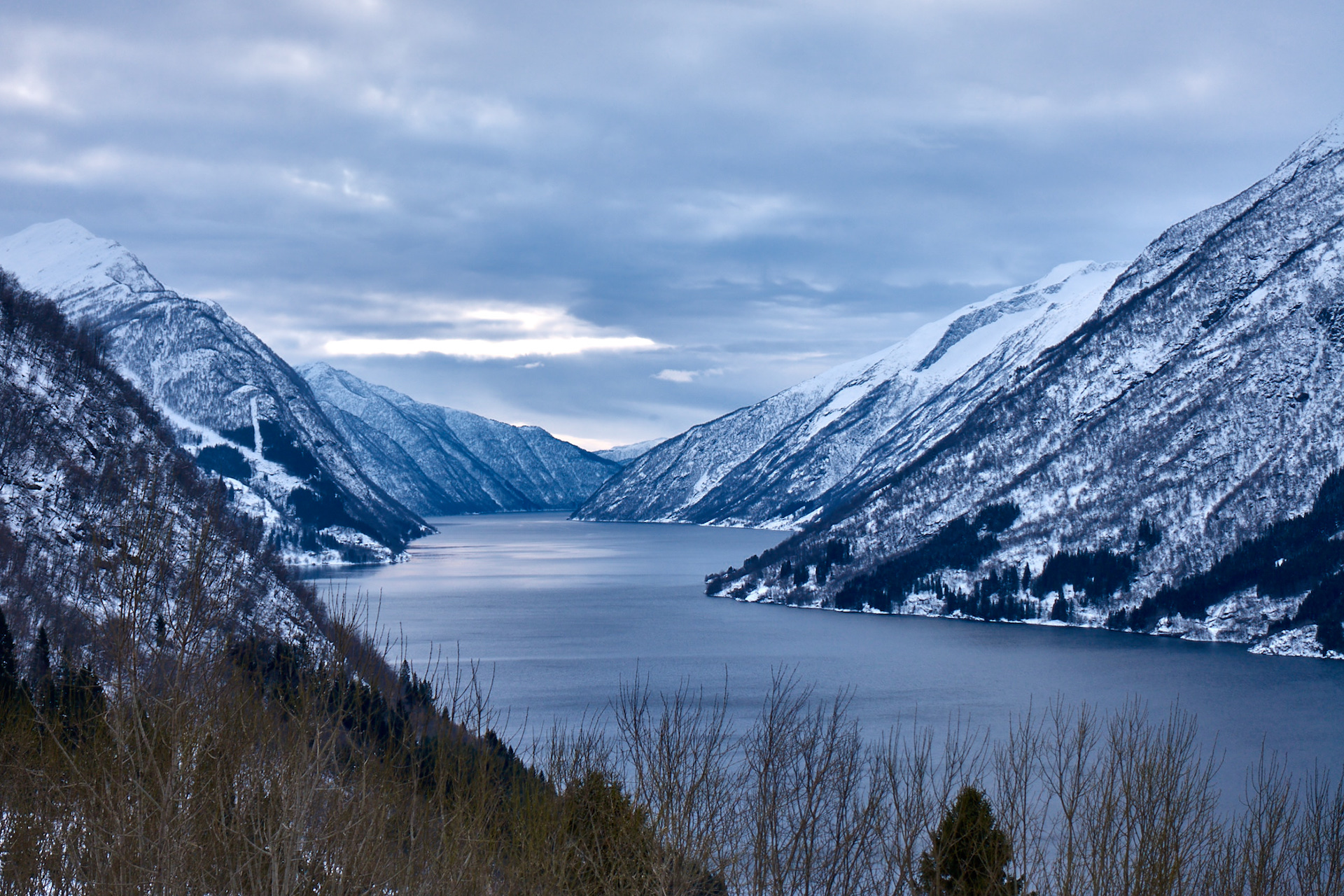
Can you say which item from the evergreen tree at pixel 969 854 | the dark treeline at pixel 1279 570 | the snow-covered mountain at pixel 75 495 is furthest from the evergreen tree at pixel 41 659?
the dark treeline at pixel 1279 570

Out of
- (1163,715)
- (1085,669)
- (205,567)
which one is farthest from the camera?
(1085,669)

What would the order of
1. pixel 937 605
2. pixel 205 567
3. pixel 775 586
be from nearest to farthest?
pixel 205 567
pixel 937 605
pixel 775 586

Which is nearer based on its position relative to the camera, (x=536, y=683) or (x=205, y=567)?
(x=205, y=567)

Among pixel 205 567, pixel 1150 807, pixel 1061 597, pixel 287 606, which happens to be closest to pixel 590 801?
pixel 205 567

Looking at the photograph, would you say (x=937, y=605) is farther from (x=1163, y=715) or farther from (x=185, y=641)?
(x=185, y=641)

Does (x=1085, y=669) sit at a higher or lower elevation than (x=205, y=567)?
lower

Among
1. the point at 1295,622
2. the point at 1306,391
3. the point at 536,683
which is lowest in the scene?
the point at 536,683

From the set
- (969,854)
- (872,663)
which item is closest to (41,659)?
(969,854)
